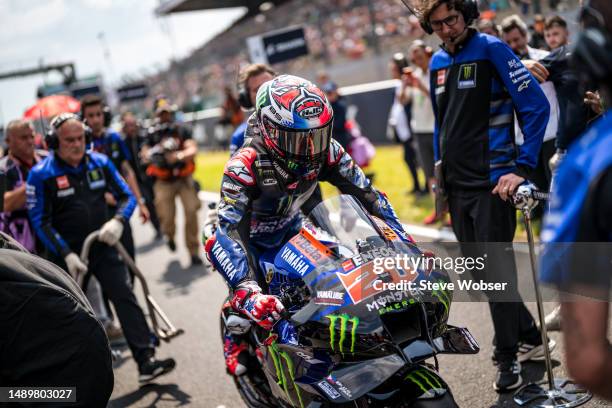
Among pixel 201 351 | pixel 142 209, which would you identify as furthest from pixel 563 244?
pixel 142 209

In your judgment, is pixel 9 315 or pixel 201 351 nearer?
pixel 9 315

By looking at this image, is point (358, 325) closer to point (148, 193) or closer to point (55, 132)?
point (55, 132)

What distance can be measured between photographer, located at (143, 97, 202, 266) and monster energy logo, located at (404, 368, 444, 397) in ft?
23.9

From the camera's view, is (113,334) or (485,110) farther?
(113,334)

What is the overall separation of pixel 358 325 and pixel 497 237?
6.02ft

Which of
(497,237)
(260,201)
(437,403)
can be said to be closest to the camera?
(437,403)

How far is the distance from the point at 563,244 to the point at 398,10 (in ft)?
76.4

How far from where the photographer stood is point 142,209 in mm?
8164

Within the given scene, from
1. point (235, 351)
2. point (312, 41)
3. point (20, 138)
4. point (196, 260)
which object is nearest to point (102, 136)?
point (20, 138)

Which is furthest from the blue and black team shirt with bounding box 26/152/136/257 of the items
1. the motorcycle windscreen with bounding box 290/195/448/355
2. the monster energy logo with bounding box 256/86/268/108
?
the motorcycle windscreen with bounding box 290/195/448/355

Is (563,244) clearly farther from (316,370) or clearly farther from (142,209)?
(142,209)

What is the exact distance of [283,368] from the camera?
11.3 feet

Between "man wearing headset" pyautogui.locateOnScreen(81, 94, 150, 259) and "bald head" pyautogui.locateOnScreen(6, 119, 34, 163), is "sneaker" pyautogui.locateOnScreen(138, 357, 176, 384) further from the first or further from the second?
"man wearing headset" pyautogui.locateOnScreen(81, 94, 150, 259)

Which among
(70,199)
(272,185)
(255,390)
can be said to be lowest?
(255,390)
